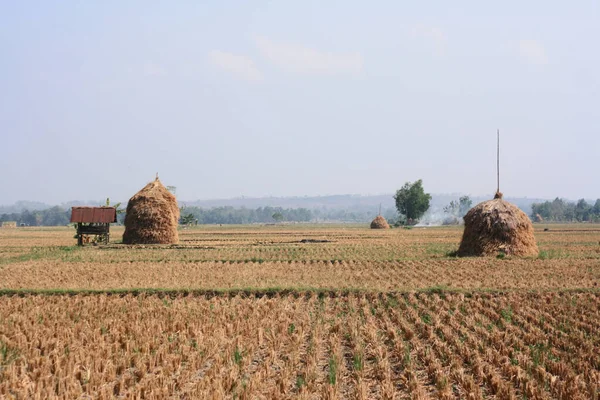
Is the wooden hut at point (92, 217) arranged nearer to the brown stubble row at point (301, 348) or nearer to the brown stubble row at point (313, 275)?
the brown stubble row at point (313, 275)

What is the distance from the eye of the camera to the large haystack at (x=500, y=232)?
2636cm

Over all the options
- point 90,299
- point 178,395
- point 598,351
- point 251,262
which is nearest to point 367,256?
point 251,262

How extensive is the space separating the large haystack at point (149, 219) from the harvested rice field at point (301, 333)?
13790 millimetres

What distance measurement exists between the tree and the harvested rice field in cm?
8503

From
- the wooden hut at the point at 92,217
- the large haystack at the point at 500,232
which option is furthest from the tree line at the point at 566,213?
the wooden hut at the point at 92,217

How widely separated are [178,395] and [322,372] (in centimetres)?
229

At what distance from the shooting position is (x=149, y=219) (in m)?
35.7

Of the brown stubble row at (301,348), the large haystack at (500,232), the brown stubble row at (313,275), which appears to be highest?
the large haystack at (500,232)

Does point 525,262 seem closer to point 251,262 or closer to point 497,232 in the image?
point 497,232

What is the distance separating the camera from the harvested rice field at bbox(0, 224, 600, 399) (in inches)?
321

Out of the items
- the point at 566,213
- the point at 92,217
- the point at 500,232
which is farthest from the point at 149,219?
the point at 566,213

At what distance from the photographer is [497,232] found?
2658cm

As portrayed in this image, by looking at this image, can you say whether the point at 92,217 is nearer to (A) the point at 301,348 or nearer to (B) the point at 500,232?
(B) the point at 500,232

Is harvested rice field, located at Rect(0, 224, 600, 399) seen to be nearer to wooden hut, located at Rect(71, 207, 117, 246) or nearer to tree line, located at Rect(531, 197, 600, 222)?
wooden hut, located at Rect(71, 207, 117, 246)
